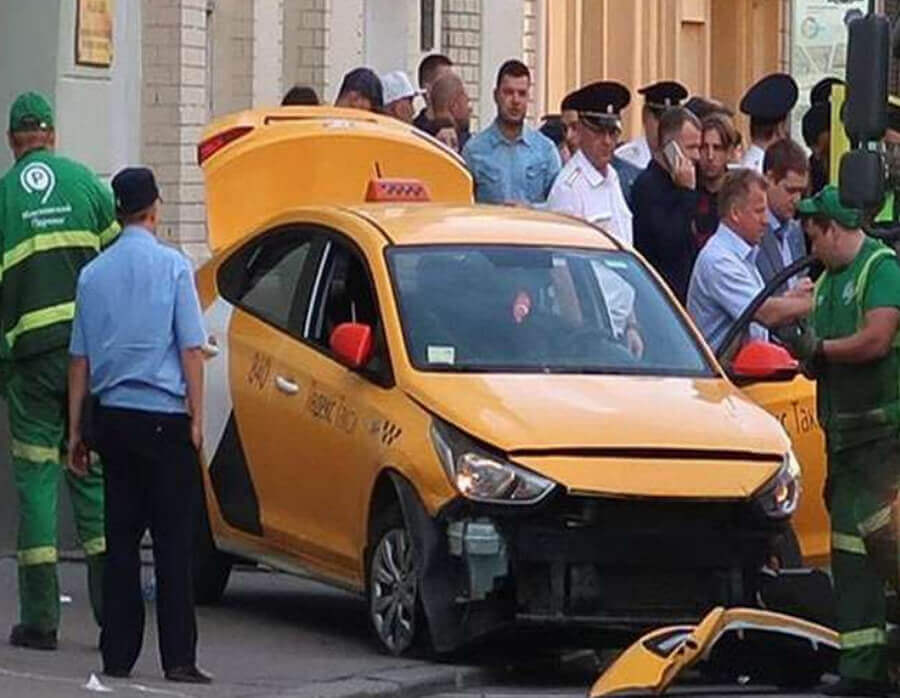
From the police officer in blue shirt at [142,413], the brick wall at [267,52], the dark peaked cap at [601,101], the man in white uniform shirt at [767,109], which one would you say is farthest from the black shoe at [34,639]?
the brick wall at [267,52]

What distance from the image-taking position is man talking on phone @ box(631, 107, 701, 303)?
1731cm

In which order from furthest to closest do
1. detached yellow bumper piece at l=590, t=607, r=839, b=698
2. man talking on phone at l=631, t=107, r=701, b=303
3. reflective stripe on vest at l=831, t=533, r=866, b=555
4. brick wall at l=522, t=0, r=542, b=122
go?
brick wall at l=522, t=0, r=542, b=122, man talking on phone at l=631, t=107, r=701, b=303, reflective stripe on vest at l=831, t=533, r=866, b=555, detached yellow bumper piece at l=590, t=607, r=839, b=698

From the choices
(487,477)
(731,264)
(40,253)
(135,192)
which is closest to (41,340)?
(40,253)

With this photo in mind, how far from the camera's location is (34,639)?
13.5m

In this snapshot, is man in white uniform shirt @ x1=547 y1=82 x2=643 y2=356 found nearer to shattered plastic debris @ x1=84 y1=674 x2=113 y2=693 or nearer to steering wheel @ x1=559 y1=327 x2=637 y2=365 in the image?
steering wheel @ x1=559 y1=327 x2=637 y2=365

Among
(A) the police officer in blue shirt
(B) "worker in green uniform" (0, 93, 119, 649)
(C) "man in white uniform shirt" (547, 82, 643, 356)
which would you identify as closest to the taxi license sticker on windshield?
(A) the police officer in blue shirt

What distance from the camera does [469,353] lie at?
45.2 ft

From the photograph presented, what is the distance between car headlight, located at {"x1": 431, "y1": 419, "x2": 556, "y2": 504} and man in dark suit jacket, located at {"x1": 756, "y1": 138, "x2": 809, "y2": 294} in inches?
153

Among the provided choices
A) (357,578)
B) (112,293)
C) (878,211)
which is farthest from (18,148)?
(878,211)

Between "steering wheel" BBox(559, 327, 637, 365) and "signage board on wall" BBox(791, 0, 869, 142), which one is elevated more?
"signage board on wall" BBox(791, 0, 869, 142)

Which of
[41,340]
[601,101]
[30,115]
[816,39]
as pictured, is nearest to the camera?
[41,340]

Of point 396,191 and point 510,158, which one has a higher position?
point 510,158

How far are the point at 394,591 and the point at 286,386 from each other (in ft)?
4.16

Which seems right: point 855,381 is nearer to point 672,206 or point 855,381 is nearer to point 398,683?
point 398,683
